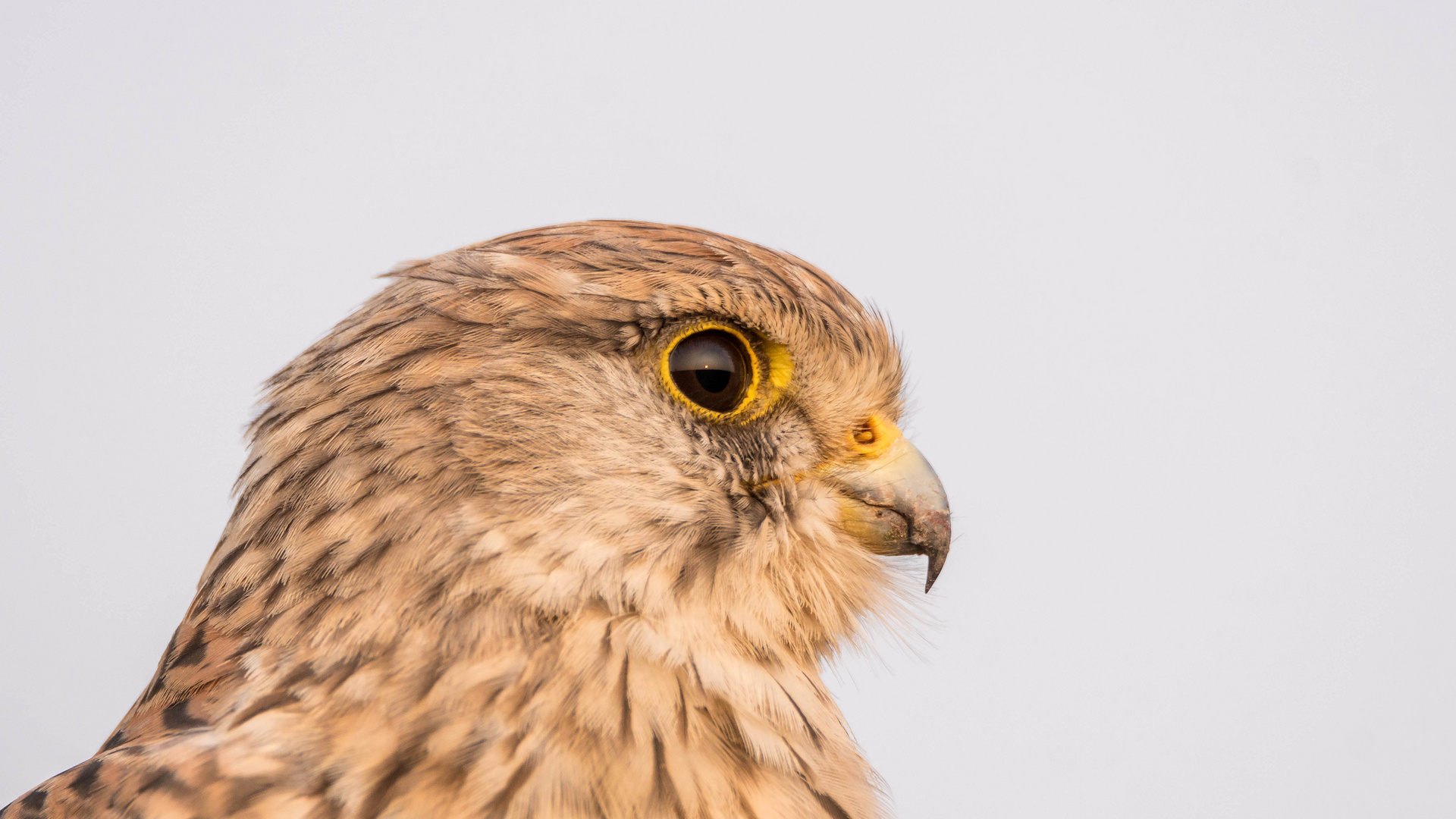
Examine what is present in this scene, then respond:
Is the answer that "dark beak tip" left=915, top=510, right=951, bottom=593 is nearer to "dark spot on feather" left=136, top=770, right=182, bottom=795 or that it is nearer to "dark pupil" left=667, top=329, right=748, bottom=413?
"dark pupil" left=667, top=329, right=748, bottom=413

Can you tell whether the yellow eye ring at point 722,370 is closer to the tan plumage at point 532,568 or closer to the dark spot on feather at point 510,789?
the tan plumage at point 532,568

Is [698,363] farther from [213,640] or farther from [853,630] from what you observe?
[213,640]

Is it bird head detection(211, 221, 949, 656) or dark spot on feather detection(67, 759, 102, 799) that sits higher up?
bird head detection(211, 221, 949, 656)

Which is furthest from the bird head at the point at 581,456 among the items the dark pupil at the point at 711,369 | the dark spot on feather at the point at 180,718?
the dark spot on feather at the point at 180,718

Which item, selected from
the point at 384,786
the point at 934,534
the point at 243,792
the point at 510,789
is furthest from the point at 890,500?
the point at 243,792

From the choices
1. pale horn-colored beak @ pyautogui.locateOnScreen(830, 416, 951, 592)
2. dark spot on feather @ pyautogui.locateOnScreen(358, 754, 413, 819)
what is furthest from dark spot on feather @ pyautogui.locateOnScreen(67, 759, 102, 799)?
pale horn-colored beak @ pyautogui.locateOnScreen(830, 416, 951, 592)

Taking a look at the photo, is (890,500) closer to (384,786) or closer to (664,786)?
(664,786)

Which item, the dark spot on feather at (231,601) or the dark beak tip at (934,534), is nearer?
the dark spot on feather at (231,601)

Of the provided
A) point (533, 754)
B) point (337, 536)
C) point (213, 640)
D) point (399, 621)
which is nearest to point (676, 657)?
point (533, 754)

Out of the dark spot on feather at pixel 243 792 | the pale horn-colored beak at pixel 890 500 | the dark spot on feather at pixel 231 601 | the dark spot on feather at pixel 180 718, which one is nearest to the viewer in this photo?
the dark spot on feather at pixel 243 792

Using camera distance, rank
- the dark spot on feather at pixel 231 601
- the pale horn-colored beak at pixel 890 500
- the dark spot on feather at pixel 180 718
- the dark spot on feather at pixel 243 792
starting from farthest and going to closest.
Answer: the pale horn-colored beak at pixel 890 500
the dark spot on feather at pixel 231 601
the dark spot on feather at pixel 180 718
the dark spot on feather at pixel 243 792
